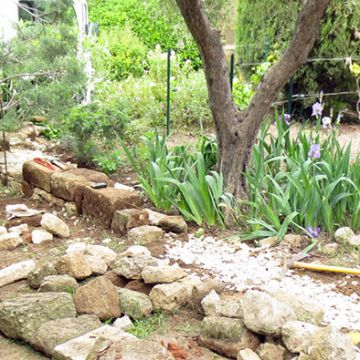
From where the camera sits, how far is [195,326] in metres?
2.85

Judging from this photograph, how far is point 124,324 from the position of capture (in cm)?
276

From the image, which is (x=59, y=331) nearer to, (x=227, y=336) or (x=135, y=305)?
(x=135, y=305)

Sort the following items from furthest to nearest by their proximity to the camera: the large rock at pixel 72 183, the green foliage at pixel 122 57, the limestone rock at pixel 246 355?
the green foliage at pixel 122 57 < the large rock at pixel 72 183 < the limestone rock at pixel 246 355

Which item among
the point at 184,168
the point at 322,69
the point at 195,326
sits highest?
the point at 322,69

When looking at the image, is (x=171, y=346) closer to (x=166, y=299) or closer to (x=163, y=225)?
(x=166, y=299)

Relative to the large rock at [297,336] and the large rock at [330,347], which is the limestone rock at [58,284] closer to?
the large rock at [297,336]

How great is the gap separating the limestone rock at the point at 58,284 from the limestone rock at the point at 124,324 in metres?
0.41

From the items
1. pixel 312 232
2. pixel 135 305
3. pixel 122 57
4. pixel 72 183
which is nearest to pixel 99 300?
pixel 135 305

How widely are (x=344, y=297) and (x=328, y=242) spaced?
2.47 feet

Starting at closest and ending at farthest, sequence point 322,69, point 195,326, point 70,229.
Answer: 1. point 195,326
2. point 70,229
3. point 322,69

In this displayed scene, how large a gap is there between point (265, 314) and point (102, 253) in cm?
135

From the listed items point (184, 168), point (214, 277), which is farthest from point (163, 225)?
point (214, 277)

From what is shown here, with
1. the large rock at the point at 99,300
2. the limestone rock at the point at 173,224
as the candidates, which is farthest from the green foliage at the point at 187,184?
the large rock at the point at 99,300

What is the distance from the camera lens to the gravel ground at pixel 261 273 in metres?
3.04
